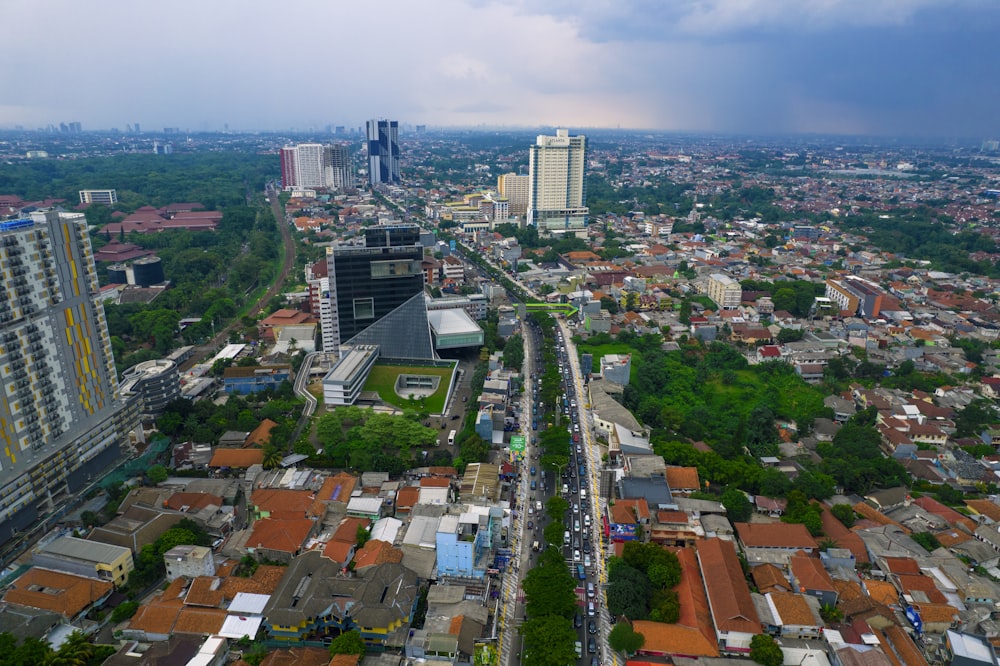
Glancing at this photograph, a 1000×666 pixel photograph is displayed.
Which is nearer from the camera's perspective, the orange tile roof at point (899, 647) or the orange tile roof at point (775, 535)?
the orange tile roof at point (899, 647)

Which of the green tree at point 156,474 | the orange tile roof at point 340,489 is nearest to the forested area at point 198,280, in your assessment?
the green tree at point 156,474

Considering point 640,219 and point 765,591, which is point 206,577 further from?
point 640,219

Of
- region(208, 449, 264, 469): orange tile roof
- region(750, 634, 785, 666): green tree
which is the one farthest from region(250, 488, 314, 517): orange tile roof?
region(750, 634, 785, 666): green tree

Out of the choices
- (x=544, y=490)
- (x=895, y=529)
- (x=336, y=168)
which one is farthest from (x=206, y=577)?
(x=336, y=168)

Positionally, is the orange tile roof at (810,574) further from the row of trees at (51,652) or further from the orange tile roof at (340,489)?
the row of trees at (51,652)

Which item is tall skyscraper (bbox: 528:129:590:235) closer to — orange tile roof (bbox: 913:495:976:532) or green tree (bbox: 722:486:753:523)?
orange tile roof (bbox: 913:495:976:532)

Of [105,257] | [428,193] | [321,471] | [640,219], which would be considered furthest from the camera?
[428,193]

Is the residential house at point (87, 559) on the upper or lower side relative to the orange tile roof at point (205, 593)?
upper
